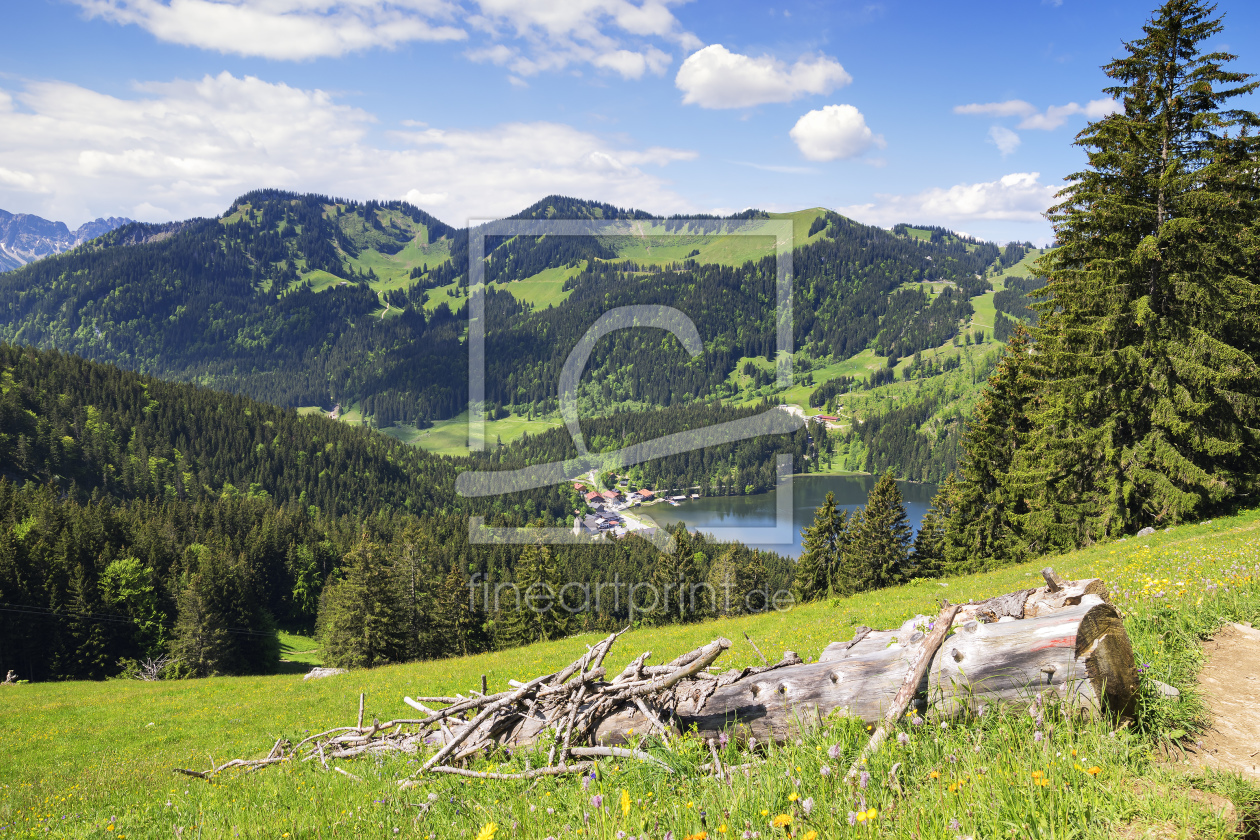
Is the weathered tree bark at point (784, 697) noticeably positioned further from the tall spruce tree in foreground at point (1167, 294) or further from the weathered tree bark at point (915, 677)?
the tall spruce tree in foreground at point (1167, 294)

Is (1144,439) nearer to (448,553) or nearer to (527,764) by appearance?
(527,764)

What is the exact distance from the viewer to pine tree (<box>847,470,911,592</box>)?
46.9m

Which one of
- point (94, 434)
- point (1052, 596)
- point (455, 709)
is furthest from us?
point (94, 434)

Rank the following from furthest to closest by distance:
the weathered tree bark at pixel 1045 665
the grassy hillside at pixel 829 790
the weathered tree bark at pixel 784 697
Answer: the weathered tree bark at pixel 784 697 < the weathered tree bark at pixel 1045 665 < the grassy hillside at pixel 829 790

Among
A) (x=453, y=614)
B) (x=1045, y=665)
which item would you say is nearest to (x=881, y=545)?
(x=453, y=614)

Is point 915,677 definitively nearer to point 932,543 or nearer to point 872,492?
point 872,492

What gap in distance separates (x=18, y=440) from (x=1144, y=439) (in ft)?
561

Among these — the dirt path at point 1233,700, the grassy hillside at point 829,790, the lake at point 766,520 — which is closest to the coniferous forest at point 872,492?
the grassy hillside at point 829,790

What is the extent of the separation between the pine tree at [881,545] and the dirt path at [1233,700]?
43261 millimetres

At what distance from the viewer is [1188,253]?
2092 cm

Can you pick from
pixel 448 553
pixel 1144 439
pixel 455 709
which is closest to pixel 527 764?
pixel 455 709

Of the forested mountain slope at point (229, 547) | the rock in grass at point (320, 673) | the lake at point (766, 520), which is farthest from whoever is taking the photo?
the lake at point (766, 520)

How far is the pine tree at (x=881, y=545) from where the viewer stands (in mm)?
46938

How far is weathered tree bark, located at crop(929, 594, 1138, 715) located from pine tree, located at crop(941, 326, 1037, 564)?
1115 inches
